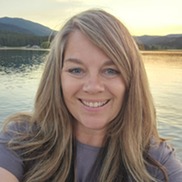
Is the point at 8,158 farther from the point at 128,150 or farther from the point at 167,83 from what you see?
the point at 167,83

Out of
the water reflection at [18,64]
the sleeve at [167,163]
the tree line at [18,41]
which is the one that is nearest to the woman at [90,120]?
the sleeve at [167,163]

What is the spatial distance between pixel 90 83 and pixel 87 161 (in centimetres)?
49

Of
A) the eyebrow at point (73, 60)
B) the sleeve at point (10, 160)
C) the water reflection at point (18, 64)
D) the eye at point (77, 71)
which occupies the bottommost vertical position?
the water reflection at point (18, 64)

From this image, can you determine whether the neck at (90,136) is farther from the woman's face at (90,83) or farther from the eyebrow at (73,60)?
the eyebrow at (73,60)

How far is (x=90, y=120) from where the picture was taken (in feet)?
7.63

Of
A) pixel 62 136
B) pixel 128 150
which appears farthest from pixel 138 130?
pixel 62 136

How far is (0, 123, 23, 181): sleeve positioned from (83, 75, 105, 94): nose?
56 centimetres

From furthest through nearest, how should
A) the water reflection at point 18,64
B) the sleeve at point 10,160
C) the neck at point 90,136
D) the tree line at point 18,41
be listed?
1. the tree line at point 18,41
2. the water reflection at point 18,64
3. the neck at point 90,136
4. the sleeve at point 10,160

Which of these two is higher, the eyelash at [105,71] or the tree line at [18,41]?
the eyelash at [105,71]

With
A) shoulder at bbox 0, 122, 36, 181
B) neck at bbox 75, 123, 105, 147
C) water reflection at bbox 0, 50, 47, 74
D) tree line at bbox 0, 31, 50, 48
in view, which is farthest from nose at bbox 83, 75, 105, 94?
tree line at bbox 0, 31, 50, 48

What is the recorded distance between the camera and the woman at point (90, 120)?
89.2 inches

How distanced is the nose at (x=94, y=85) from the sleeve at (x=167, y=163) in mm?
504

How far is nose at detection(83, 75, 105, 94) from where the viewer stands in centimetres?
225

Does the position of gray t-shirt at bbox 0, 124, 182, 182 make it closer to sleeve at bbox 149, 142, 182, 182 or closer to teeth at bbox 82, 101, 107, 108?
sleeve at bbox 149, 142, 182, 182
